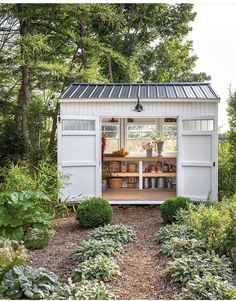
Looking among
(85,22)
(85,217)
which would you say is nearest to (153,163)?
(85,217)

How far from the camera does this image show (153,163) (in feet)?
39.9

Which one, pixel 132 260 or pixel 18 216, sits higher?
pixel 18 216

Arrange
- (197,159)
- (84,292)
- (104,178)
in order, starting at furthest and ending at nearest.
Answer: (104,178), (197,159), (84,292)

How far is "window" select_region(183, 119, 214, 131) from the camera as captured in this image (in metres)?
8.96

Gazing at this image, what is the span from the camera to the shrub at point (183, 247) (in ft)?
17.6

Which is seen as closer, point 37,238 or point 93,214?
point 37,238

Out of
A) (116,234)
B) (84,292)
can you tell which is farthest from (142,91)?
(84,292)

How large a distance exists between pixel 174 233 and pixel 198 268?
5.68ft

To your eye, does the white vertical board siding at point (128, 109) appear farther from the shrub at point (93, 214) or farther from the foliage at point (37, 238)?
the foliage at point (37, 238)

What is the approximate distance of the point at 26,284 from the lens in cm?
407

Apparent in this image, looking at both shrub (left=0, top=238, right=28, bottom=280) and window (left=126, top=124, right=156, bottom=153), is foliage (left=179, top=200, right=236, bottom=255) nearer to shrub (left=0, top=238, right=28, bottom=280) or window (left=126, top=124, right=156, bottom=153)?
shrub (left=0, top=238, right=28, bottom=280)

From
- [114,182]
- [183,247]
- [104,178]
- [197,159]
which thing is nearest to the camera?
[183,247]

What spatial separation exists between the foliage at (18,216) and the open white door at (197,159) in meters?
3.81

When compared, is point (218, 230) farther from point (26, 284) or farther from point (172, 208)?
point (26, 284)
